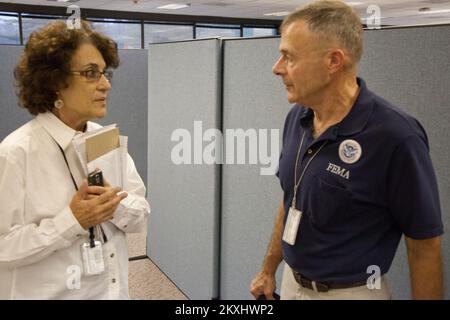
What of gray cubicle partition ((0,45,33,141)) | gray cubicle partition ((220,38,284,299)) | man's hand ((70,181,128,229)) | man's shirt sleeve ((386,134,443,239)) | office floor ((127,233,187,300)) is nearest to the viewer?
man's shirt sleeve ((386,134,443,239))

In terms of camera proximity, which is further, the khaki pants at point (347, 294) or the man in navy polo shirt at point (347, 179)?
the khaki pants at point (347, 294)

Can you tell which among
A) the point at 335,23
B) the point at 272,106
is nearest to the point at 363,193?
the point at 335,23

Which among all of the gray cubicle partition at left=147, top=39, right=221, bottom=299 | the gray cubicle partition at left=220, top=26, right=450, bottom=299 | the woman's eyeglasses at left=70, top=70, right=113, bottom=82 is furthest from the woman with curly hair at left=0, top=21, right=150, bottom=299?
the gray cubicle partition at left=147, top=39, right=221, bottom=299

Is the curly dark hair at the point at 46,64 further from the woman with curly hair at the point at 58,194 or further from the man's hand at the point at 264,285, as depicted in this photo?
the man's hand at the point at 264,285

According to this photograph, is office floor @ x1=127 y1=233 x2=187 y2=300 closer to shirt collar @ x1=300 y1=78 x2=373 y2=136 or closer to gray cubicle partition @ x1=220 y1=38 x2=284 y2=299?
gray cubicle partition @ x1=220 y1=38 x2=284 y2=299

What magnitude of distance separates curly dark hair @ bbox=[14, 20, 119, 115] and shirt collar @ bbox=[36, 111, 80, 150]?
0.10 feet

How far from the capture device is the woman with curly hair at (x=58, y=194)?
111cm

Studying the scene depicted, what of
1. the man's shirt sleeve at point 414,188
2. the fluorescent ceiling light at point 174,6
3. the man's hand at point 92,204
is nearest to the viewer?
the man's shirt sleeve at point 414,188

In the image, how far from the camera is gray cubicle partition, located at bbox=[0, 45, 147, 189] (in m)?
3.74

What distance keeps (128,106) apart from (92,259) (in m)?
3.02

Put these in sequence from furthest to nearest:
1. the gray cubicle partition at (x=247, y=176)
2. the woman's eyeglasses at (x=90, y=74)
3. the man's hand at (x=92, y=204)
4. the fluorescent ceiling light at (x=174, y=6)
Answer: the fluorescent ceiling light at (x=174, y=6), the gray cubicle partition at (x=247, y=176), the woman's eyeglasses at (x=90, y=74), the man's hand at (x=92, y=204)

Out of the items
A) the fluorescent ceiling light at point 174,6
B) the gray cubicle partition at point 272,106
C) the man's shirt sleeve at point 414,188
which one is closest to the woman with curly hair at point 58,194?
the man's shirt sleeve at point 414,188

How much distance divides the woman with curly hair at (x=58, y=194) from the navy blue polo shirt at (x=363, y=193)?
0.48 meters
